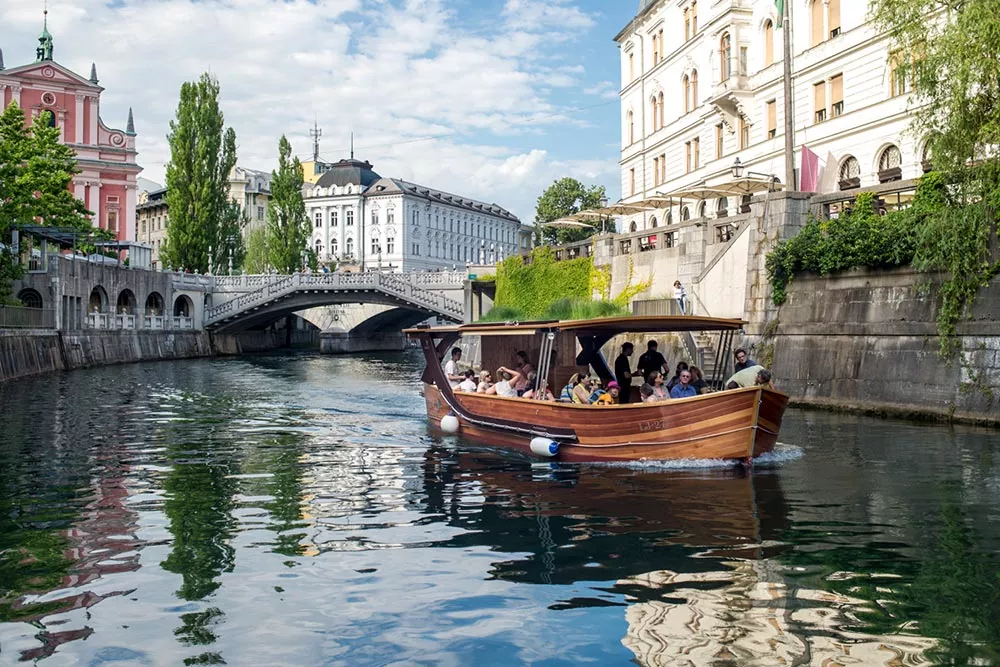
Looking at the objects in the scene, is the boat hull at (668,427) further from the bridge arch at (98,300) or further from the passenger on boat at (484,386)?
the bridge arch at (98,300)

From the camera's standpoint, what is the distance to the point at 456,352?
23.8m

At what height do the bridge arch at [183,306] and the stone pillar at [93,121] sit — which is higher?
the stone pillar at [93,121]

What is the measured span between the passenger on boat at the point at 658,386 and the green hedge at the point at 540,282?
20.4 metres

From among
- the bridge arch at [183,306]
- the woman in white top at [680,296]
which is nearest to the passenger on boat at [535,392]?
the woman in white top at [680,296]

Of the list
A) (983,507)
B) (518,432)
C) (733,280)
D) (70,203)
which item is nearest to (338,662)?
(983,507)

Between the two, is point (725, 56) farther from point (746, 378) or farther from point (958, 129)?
point (746, 378)

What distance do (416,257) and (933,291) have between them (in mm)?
93501

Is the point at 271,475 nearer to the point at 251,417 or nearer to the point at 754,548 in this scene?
the point at 754,548

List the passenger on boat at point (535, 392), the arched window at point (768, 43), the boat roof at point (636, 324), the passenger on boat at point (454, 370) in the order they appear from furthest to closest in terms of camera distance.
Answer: the arched window at point (768, 43), the passenger on boat at point (454, 370), the passenger on boat at point (535, 392), the boat roof at point (636, 324)

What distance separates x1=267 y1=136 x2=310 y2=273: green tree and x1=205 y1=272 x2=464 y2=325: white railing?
816 centimetres

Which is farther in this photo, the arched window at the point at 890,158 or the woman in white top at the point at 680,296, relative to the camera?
the arched window at the point at 890,158

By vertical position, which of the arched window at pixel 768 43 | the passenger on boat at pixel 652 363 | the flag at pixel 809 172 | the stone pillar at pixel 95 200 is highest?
the arched window at pixel 768 43

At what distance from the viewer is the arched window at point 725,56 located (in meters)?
40.9

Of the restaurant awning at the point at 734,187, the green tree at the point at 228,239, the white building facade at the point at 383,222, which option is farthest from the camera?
the white building facade at the point at 383,222
